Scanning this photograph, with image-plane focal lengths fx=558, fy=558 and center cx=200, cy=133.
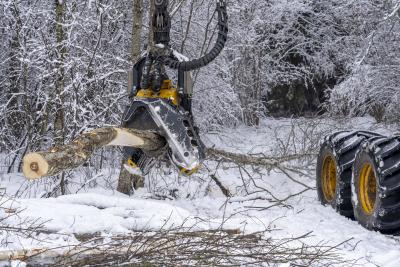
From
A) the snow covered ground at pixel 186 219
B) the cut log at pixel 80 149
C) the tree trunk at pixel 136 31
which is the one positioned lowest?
the snow covered ground at pixel 186 219

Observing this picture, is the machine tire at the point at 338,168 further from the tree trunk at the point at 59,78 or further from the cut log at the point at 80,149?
the tree trunk at the point at 59,78

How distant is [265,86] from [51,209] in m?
15.6

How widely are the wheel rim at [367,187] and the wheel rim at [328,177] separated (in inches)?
44.1

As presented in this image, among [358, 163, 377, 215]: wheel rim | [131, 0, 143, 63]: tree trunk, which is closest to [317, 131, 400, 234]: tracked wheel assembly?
[358, 163, 377, 215]: wheel rim

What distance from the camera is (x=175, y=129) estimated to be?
5.32 metres

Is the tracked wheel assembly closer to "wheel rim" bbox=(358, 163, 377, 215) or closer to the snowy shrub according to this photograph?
"wheel rim" bbox=(358, 163, 377, 215)

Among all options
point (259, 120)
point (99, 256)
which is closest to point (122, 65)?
point (99, 256)

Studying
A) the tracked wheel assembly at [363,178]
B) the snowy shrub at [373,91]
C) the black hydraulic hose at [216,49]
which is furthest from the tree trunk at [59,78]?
the snowy shrub at [373,91]

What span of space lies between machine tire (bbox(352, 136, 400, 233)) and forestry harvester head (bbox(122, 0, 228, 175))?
158cm

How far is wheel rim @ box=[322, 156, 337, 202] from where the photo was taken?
21.6 feet

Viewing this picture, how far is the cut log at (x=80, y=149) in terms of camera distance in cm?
380

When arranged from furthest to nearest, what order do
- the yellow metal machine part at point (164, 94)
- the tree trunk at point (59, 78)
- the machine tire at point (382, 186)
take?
1. the tree trunk at point (59, 78)
2. the yellow metal machine part at point (164, 94)
3. the machine tire at point (382, 186)

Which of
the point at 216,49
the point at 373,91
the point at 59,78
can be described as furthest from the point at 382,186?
the point at 373,91

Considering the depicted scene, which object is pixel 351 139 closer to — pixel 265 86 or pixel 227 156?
pixel 227 156
